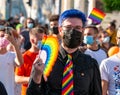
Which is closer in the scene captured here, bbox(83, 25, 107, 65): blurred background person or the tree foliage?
bbox(83, 25, 107, 65): blurred background person

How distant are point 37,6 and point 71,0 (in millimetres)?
9530

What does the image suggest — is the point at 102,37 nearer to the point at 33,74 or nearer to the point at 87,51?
the point at 87,51

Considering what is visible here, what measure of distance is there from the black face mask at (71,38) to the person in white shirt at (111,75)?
4.79 ft

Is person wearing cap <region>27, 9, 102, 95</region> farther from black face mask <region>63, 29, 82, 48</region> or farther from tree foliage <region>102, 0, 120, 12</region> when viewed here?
tree foliage <region>102, 0, 120, 12</region>

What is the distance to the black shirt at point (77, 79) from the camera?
4.67 meters

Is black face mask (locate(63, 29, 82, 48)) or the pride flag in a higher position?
black face mask (locate(63, 29, 82, 48))

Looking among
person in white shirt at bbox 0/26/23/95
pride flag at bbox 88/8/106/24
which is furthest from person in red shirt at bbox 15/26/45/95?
pride flag at bbox 88/8/106/24

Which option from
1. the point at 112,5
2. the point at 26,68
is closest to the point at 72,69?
the point at 26,68

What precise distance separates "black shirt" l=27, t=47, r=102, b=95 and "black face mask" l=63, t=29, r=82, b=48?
0.26 feet

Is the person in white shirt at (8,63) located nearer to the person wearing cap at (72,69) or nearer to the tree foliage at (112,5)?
the person wearing cap at (72,69)

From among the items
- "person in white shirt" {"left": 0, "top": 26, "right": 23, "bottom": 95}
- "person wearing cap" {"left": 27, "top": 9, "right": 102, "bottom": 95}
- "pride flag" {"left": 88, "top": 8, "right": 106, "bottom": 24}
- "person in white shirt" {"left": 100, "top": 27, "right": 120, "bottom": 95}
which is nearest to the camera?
"person wearing cap" {"left": 27, "top": 9, "right": 102, "bottom": 95}

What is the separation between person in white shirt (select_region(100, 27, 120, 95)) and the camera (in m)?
6.18

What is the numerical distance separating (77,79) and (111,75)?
1.56m

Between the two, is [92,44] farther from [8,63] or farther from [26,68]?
[8,63]
